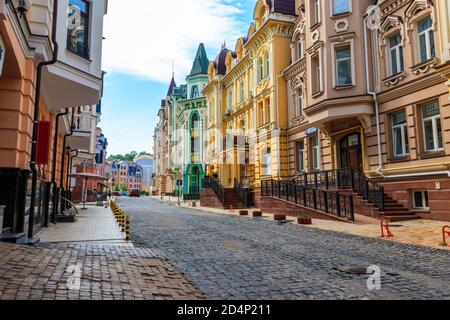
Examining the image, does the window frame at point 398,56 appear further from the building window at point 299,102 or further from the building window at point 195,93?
the building window at point 195,93

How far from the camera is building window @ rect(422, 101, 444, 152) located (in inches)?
577

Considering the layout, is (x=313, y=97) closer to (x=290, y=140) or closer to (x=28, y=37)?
(x=290, y=140)

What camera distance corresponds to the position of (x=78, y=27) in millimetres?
12727

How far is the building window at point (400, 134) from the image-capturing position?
53.4 feet

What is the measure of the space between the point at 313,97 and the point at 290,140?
6315 millimetres

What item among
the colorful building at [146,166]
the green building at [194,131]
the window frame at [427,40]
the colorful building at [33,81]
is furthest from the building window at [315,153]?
the colorful building at [146,166]

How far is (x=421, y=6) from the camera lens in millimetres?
15195

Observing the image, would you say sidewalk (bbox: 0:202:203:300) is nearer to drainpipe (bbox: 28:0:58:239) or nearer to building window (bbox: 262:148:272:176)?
drainpipe (bbox: 28:0:58:239)

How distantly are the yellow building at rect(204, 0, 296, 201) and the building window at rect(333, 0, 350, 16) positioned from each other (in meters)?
7.61

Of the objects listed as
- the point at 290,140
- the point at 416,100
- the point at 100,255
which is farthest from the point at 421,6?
the point at 100,255

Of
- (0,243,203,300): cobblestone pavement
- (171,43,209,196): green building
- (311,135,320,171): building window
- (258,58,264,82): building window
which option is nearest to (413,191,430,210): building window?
(311,135,320,171): building window

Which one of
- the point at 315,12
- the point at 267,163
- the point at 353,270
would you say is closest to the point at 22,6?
the point at 353,270

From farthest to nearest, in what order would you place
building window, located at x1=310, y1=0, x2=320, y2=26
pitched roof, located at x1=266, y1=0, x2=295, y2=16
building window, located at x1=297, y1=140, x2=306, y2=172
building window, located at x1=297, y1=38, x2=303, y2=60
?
pitched roof, located at x1=266, y1=0, x2=295, y2=16, building window, located at x1=297, y1=38, x2=303, y2=60, building window, located at x1=297, y1=140, x2=306, y2=172, building window, located at x1=310, y1=0, x2=320, y2=26

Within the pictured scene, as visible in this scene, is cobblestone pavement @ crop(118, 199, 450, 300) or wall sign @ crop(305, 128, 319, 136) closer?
cobblestone pavement @ crop(118, 199, 450, 300)
